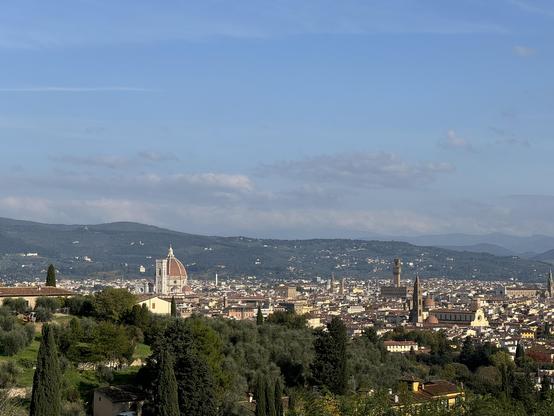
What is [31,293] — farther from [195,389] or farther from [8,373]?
[195,389]

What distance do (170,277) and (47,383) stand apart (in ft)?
392

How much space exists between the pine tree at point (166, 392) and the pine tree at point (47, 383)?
2442 mm

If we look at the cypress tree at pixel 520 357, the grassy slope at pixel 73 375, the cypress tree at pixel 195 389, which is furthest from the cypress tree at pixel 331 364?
the cypress tree at pixel 520 357

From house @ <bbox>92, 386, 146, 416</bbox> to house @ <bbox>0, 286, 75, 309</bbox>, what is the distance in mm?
12851

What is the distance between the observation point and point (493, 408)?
24641mm

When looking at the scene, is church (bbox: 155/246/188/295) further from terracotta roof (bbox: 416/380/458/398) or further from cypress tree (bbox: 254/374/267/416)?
cypress tree (bbox: 254/374/267/416)

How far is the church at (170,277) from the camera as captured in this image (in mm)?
142475

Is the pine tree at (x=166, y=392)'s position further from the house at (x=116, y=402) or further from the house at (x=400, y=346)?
the house at (x=400, y=346)

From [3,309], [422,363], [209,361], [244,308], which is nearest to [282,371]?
[209,361]

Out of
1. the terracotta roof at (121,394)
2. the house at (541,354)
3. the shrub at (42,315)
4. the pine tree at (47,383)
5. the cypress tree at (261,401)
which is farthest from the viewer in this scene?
the house at (541,354)

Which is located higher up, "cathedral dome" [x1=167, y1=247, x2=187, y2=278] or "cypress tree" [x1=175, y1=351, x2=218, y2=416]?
"cathedral dome" [x1=167, y1=247, x2=187, y2=278]

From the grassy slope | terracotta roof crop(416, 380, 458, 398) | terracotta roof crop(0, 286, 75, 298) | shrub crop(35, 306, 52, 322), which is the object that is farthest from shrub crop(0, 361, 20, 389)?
terracotta roof crop(416, 380, 458, 398)

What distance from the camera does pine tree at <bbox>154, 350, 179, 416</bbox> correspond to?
26250 mm

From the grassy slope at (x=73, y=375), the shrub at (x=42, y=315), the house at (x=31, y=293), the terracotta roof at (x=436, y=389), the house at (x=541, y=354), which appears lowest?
the house at (x=541, y=354)
